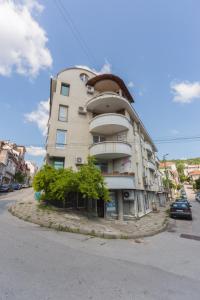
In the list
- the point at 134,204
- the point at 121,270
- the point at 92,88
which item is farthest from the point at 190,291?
the point at 92,88

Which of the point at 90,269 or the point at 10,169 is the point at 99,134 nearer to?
the point at 90,269

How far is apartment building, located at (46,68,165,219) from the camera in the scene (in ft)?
51.7

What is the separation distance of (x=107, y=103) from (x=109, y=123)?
3103 mm

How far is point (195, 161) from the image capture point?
5812 inches

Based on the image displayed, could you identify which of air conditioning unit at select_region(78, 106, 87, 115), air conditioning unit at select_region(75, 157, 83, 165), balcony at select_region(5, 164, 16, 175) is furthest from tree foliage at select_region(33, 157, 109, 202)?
balcony at select_region(5, 164, 16, 175)

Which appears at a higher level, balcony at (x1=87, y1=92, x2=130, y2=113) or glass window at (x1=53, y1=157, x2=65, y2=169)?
balcony at (x1=87, y1=92, x2=130, y2=113)

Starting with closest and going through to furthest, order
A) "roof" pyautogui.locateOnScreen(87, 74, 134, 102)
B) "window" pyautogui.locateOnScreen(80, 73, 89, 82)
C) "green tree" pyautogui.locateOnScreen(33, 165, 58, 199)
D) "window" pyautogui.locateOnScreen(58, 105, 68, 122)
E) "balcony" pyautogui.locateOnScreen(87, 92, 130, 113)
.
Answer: "green tree" pyautogui.locateOnScreen(33, 165, 58, 199)
"window" pyautogui.locateOnScreen(58, 105, 68, 122)
"balcony" pyautogui.locateOnScreen(87, 92, 130, 113)
"roof" pyautogui.locateOnScreen(87, 74, 134, 102)
"window" pyautogui.locateOnScreen(80, 73, 89, 82)

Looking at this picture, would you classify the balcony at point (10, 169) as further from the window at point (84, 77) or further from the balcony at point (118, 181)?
the balcony at point (118, 181)

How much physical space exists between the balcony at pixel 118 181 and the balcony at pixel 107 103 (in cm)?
849

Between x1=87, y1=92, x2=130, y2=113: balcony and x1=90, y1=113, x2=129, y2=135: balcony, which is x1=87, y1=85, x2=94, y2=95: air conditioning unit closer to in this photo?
x1=87, y1=92, x2=130, y2=113: balcony

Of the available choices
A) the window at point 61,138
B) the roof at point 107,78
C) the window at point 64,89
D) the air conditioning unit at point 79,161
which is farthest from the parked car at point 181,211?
the window at point 64,89

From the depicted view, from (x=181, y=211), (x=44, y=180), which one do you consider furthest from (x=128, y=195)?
(x=44, y=180)

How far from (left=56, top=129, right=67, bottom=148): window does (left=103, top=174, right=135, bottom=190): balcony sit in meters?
5.49

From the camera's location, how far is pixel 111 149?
1612 cm
